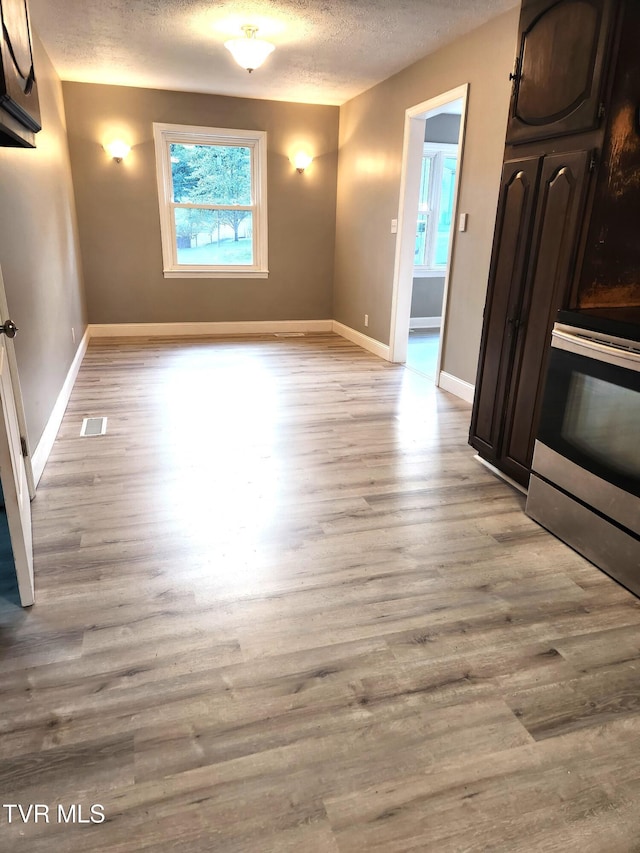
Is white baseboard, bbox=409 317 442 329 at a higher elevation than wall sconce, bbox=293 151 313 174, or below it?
below

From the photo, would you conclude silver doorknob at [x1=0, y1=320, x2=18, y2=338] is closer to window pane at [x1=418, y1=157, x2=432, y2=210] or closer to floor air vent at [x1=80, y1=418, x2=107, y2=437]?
floor air vent at [x1=80, y1=418, x2=107, y2=437]

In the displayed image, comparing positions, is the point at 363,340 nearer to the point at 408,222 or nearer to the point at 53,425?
the point at 408,222

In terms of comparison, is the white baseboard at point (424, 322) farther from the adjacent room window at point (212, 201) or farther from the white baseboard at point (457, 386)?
the white baseboard at point (457, 386)

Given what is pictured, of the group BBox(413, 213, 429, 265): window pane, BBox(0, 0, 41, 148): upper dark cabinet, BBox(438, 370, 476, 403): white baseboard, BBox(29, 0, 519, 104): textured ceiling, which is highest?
BBox(29, 0, 519, 104): textured ceiling

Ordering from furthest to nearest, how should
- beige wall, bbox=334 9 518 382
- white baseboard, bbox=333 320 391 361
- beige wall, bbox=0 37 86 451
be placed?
white baseboard, bbox=333 320 391 361 → beige wall, bbox=334 9 518 382 → beige wall, bbox=0 37 86 451

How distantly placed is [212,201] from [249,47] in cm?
253

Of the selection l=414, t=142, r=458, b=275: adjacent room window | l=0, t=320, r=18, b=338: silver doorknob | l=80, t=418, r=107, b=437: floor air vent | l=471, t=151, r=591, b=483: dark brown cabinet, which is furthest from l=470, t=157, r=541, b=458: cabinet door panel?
l=414, t=142, r=458, b=275: adjacent room window

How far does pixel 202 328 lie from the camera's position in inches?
265

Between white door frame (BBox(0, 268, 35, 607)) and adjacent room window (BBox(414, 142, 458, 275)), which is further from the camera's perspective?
adjacent room window (BBox(414, 142, 458, 275))

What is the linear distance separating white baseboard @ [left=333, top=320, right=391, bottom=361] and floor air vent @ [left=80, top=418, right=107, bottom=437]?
291 cm

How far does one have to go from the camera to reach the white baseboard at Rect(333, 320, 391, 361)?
573 cm

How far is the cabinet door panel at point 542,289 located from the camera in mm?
2361

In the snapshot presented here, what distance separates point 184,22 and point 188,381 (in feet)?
8.34

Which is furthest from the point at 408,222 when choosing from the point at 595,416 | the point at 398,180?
the point at 595,416
